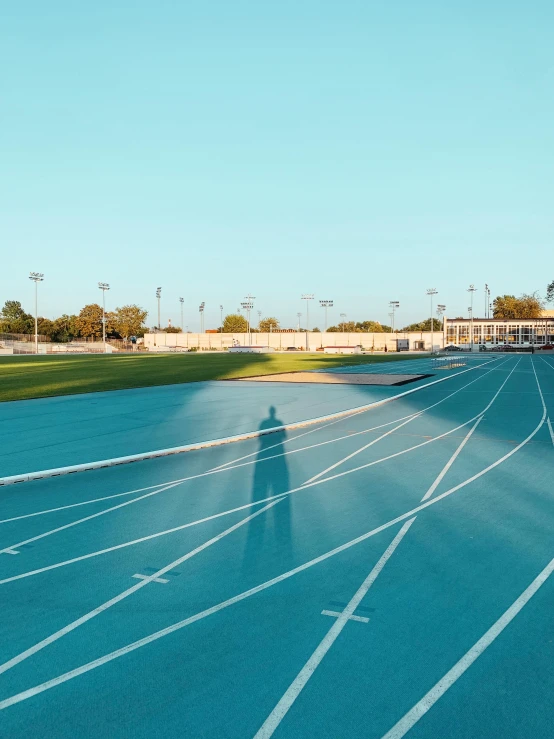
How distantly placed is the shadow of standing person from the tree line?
358ft

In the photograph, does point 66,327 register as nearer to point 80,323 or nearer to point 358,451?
point 80,323

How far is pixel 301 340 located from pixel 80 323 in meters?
50.6

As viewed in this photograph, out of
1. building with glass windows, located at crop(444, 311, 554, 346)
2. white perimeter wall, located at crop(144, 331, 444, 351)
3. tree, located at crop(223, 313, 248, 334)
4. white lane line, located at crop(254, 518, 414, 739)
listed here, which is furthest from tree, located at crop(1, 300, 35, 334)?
white lane line, located at crop(254, 518, 414, 739)

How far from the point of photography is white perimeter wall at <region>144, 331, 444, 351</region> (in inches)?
3991

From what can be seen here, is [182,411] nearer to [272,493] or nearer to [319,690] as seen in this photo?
[272,493]

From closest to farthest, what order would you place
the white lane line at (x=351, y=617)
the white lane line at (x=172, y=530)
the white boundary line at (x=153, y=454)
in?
1. the white lane line at (x=351, y=617)
2. the white lane line at (x=172, y=530)
3. the white boundary line at (x=153, y=454)

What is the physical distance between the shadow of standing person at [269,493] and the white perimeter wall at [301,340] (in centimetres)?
8676

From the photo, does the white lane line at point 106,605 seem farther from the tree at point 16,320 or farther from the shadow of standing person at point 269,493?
the tree at point 16,320

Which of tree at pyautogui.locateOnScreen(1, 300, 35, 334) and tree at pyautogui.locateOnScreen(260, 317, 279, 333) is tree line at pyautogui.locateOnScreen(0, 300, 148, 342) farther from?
tree at pyautogui.locateOnScreen(260, 317, 279, 333)

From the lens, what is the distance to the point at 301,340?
11006 centimetres

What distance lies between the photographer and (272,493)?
8500 millimetres

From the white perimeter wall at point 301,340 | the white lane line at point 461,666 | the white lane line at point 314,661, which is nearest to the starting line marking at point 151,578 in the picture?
the white lane line at point 314,661

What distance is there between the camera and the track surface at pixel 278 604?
360 centimetres

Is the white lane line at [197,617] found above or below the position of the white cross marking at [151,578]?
below
